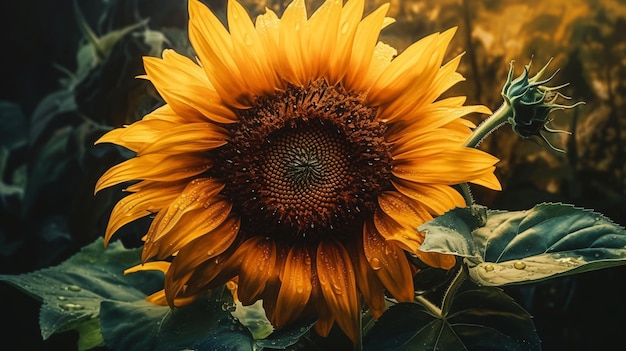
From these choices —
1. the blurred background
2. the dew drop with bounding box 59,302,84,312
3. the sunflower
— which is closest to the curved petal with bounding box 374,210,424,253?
the sunflower

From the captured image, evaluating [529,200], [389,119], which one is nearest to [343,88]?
[389,119]

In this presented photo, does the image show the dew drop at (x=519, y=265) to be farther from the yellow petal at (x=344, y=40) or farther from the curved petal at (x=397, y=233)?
the yellow petal at (x=344, y=40)

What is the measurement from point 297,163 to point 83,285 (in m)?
0.20

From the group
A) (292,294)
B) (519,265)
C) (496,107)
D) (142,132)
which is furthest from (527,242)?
(496,107)

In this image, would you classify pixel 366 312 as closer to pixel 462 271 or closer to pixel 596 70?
pixel 462 271

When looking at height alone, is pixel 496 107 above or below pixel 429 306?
above

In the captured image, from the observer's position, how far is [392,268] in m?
0.46

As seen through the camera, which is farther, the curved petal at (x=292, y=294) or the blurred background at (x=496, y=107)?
the blurred background at (x=496, y=107)

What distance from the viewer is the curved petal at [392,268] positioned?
0.46 m

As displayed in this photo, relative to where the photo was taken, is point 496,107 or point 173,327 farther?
point 496,107

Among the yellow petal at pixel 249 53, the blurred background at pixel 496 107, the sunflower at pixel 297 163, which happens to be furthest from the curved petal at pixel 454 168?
the blurred background at pixel 496 107

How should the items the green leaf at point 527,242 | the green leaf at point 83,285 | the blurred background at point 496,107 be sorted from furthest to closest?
the blurred background at point 496,107
the green leaf at point 83,285
the green leaf at point 527,242

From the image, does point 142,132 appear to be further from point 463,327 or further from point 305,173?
point 463,327

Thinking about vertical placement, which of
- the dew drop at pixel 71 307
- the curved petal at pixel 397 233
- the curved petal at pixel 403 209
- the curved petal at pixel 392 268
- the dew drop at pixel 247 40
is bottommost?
the dew drop at pixel 71 307
